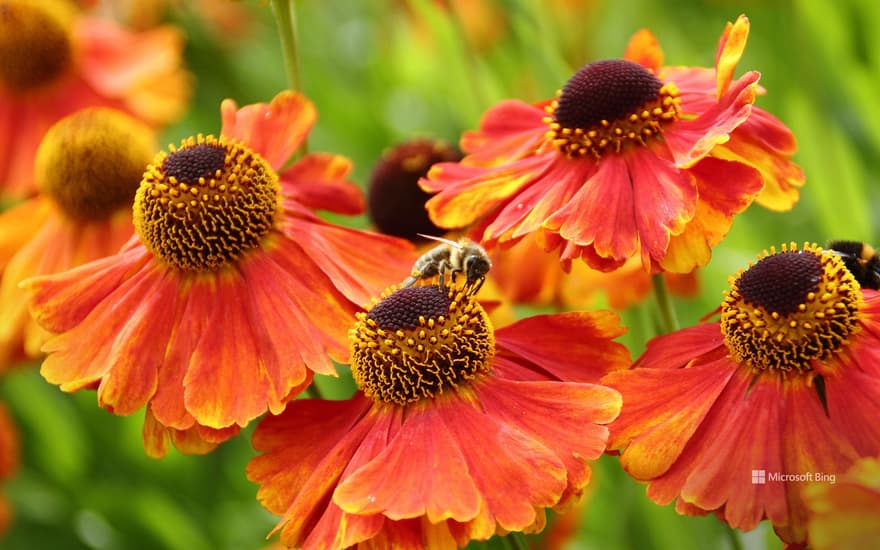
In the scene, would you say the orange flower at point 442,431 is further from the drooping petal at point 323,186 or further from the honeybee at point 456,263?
the drooping petal at point 323,186

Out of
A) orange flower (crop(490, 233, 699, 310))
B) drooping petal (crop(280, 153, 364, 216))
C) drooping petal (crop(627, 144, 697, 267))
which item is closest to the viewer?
drooping petal (crop(627, 144, 697, 267))

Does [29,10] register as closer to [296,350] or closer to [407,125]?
[407,125]

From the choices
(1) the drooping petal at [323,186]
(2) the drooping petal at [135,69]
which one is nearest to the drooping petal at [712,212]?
(1) the drooping petal at [323,186]

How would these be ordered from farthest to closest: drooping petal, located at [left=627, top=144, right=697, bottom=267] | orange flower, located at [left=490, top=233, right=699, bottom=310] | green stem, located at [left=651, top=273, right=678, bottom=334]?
orange flower, located at [left=490, top=233, right=699, bottom=310] → green stem, located at [left=651, top=273, right=678, bottom=334] → drooping petal, located at [left=627, top=144, right=697, bottom=267]

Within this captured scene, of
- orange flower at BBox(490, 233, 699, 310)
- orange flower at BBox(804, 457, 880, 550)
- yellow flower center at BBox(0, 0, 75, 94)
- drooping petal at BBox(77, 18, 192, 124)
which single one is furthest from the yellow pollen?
yellow flower center at BBox(0, 0, 75, 94)

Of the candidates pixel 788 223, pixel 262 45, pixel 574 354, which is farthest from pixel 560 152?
pixel 262 45

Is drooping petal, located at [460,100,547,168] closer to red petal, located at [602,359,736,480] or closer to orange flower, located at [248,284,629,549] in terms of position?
orange flower, located at [248,284,629,549]
